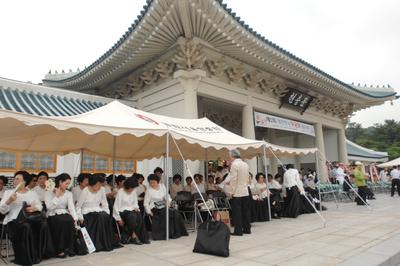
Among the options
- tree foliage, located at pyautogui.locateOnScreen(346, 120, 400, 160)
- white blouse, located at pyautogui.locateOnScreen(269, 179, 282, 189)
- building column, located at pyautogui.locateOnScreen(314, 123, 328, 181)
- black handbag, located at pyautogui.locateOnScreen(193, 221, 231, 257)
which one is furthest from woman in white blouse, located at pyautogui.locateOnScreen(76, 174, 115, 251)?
tree foliage, located at pyautogui.locateOnScreen(346, 120, 400, 160)

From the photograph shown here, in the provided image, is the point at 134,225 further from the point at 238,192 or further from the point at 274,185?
the point at 274,185

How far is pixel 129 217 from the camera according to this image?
5.61m

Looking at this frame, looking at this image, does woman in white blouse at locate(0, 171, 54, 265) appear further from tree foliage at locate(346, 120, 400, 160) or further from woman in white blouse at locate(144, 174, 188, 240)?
tree foliage at locate(346, 120, 400, 160)

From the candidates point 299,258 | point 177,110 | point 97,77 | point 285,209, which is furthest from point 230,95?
point 299,258

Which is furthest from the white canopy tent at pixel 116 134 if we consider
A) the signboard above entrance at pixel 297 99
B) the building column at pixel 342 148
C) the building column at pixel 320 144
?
the building column at pixel 342 148

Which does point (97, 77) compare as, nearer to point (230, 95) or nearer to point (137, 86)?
point (137, 86)

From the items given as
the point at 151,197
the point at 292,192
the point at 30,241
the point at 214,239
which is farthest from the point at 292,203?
the point at 30,241

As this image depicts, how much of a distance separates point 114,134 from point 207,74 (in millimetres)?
5526

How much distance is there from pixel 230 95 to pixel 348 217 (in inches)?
205

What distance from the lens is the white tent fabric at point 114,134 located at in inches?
194

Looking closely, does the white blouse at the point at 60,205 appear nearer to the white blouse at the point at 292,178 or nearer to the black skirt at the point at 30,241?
the black skirt at the point at 30,241

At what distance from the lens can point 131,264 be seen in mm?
4262

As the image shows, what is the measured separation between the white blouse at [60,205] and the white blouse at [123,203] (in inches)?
31.3

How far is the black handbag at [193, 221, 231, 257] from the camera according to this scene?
460cm
